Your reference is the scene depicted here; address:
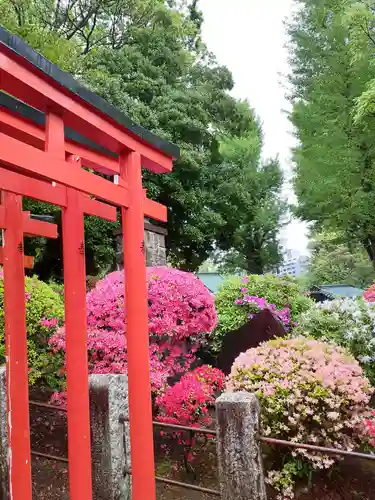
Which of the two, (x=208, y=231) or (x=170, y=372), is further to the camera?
(x=208, y=231)

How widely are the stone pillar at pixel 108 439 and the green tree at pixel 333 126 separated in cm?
1272

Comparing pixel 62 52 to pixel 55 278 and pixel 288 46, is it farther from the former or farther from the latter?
pixel 288 46

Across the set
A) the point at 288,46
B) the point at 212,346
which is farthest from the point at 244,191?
the point at 212,346

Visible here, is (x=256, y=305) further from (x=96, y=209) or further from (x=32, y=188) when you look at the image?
(x=32, y=188)

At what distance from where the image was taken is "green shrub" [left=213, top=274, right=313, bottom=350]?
7.63 m

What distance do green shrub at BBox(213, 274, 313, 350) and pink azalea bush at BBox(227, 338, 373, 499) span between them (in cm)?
410

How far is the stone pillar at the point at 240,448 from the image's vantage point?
8.50ft

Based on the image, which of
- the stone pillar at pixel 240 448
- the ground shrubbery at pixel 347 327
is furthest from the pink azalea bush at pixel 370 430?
the ground shrubbery at pixel 347 327

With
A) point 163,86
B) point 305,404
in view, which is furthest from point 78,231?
point 163,86

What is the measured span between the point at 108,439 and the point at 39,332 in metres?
2.12

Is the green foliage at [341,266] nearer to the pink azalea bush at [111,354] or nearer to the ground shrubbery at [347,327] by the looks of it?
the ground shrubbery at [347,327]

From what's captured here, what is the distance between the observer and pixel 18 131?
2318 millimetres

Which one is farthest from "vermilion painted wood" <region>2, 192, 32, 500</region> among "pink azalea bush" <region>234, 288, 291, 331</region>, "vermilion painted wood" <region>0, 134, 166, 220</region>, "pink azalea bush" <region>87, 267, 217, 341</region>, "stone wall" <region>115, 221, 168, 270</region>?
"stone wall" <region>115, 221, 168, 270</region>

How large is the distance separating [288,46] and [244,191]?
A: 6455mm
